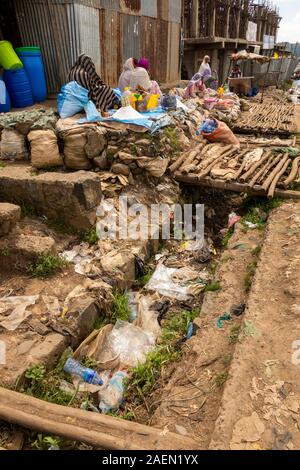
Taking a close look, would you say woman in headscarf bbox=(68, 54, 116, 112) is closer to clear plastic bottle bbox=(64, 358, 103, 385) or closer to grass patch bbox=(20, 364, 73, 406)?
clear plastic bottle bbox=(64, 358, 103, 385)

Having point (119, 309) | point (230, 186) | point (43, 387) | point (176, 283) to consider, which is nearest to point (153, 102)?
point (230, 186)

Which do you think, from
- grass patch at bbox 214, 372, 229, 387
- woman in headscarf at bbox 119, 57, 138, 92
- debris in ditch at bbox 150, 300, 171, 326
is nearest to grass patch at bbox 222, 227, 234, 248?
debris in ditch at bbox 150, 300, 171, 326

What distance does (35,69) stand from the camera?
674 centimetres

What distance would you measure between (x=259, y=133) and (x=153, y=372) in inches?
347

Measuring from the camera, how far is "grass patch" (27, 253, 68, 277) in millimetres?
3928

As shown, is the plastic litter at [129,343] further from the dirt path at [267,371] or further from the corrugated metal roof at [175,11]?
the corrugated metal roof at [175,11]

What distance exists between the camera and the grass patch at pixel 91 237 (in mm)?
4738

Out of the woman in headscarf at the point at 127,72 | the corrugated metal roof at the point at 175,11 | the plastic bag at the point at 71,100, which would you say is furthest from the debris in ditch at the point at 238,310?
the corrugated metal roof at the point at 175,11

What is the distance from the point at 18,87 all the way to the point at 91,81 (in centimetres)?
148

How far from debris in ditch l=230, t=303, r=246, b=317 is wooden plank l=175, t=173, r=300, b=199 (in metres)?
2.67

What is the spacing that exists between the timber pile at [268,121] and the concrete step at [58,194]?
7.04 meters

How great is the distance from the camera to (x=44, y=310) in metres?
3.49

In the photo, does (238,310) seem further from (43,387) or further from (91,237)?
(91,237)
